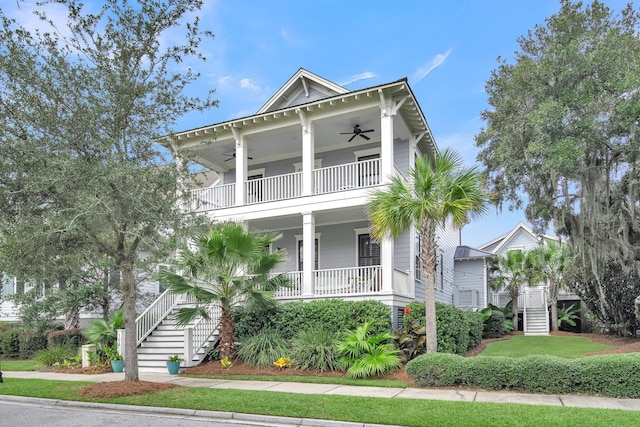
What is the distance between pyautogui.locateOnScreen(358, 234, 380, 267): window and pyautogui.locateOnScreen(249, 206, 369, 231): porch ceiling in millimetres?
748

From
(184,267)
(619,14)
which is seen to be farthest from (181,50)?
(619,14)

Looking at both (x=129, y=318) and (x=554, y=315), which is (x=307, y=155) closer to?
(x=129, y=318)

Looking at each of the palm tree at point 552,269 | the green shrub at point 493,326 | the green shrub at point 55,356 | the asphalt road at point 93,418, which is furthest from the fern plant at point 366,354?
the palm tree at point 552,269

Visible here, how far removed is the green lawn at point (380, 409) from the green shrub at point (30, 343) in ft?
34.9

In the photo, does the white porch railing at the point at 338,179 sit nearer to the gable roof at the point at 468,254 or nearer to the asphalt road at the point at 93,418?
the asphalt road at the point at 93,418

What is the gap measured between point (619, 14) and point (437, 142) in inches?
290

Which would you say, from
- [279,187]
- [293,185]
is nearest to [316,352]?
[279,187]

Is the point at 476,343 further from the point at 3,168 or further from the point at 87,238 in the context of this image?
the point at 3,168

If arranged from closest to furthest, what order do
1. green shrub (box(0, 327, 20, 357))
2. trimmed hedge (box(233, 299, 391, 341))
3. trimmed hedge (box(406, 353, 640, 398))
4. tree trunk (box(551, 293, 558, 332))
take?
trimmed hedge (box(406, 353, 640, 398)) → trimmed hedge (box(233, 299, 391, 341)) → green shrub (box(0, 327, 20, 357)) → tree trunk (box(551, 293, 558, 332))

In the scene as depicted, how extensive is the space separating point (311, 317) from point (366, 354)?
7.88ft

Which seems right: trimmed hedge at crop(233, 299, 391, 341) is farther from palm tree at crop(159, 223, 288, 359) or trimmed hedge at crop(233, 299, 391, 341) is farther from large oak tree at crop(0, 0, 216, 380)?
large oak tree at crop(0, 0, 216, 380)

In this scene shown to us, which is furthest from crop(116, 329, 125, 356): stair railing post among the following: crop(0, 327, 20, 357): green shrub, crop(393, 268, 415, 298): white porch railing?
crop(393, 268, 415, 298): white porch railing

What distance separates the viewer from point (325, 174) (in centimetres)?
1664

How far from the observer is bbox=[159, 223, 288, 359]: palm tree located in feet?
42.9
